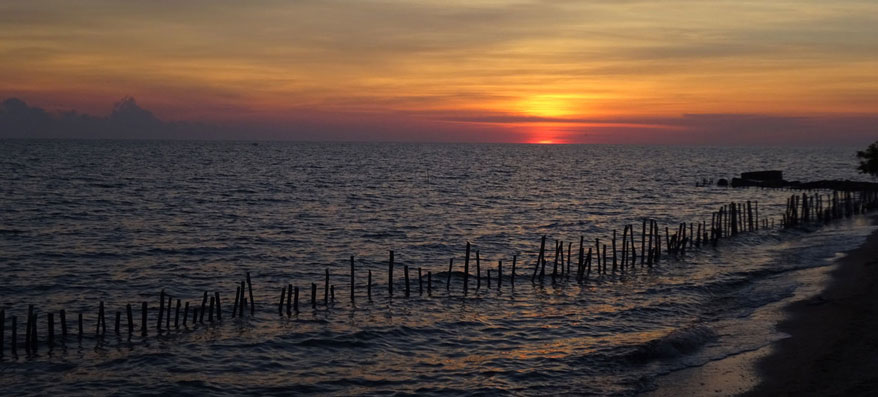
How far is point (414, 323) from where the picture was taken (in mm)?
23156

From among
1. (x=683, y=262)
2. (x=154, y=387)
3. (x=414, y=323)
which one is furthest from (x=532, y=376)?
(x=683, y=262)

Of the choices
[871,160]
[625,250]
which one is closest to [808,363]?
[625,250]

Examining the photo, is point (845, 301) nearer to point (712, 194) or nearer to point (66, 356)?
point (66, 356)

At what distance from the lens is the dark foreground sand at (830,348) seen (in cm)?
1509

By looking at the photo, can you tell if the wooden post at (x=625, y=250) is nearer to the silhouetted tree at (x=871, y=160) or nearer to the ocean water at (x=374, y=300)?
the ocean water at (x=374, y=300)

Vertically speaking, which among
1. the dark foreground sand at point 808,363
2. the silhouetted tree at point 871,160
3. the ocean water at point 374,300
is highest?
the silhouetted tree at point 871,160

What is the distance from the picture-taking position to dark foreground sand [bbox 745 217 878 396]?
15086 millimetres

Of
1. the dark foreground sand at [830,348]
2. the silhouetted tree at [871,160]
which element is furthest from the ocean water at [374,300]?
the silhouetted tree at [871,160]

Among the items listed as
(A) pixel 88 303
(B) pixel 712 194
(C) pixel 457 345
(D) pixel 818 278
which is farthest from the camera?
(B) pixel 712 194

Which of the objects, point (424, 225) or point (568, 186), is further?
point (568, 186)

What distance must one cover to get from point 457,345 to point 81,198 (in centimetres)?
5209

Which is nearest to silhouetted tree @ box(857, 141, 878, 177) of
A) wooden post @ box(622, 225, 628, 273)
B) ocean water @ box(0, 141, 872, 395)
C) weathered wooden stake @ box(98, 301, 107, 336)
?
ocean water @ box(0, 141, 872, 395)

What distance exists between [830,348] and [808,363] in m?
1.41

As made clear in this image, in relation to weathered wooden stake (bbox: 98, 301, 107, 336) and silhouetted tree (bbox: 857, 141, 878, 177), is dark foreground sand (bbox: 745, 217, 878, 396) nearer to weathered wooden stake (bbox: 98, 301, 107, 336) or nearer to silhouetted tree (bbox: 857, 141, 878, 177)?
weathered wooden stake (bbox: 98, 301, 107, 336)
